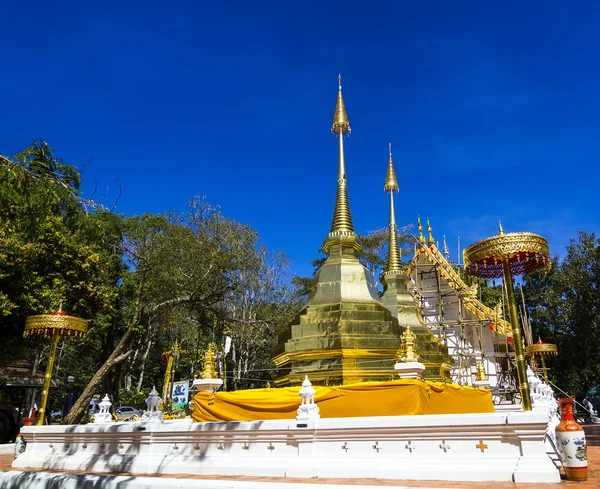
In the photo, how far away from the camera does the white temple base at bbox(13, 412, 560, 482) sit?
23.3ft

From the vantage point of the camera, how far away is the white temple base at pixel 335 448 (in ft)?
23.3

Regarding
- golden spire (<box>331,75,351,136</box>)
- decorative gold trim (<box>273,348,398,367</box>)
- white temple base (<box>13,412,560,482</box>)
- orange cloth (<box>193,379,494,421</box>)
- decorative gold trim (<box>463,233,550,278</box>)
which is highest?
golden spire (<box>331,75,351,136</box>)

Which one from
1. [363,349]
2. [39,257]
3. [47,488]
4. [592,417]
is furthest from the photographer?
[592,417]

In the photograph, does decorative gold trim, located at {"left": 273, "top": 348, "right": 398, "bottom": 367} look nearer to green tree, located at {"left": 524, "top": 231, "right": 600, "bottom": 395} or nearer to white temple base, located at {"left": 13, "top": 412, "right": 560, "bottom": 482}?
white temple base, located at {"left": 13, "top": 412, "right": 560, "bottom": 482}

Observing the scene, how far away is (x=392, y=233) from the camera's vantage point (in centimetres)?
2412

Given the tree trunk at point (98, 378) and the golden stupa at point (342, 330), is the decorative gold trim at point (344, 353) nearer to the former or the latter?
the golden stupa at point (342, 330)

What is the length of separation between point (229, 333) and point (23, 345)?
1348cm

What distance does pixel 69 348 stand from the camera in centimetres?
3634

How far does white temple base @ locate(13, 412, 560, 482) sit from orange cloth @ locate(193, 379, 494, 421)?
1630 millimetres

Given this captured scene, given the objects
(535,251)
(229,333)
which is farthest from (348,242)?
(229,333)

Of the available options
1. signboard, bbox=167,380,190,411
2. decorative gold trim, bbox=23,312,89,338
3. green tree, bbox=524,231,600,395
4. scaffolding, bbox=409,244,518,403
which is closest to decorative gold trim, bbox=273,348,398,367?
decorative gold trim, bbox=23,312,89,338

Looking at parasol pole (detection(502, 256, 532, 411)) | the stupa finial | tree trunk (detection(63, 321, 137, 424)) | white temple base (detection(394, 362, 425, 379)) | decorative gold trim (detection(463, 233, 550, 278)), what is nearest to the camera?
parasol pole (detection(502, 256, 532, 411))

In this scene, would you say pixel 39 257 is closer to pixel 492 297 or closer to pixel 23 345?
pixel 23 345

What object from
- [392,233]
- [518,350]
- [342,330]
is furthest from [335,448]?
[392,233]
